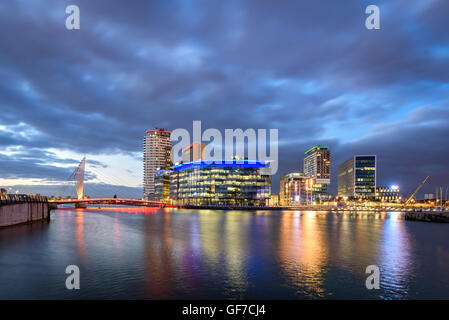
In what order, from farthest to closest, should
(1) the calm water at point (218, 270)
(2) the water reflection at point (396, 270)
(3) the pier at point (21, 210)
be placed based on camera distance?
(3) the pier at point (21, 210) < (2) the water reflection at point (396, 270) < (1) the calm water at point (218, 270)

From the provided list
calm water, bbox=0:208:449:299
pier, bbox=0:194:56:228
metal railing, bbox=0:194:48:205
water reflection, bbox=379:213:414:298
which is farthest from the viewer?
metal railing, bbox=0:194:48:205

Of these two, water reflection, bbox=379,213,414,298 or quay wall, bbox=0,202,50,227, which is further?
quay wall, bbox=0,202,50,227

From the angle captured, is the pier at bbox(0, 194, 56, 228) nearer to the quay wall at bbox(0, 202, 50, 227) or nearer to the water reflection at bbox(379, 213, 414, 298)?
the quay wall at bbox(0, 202, 50, 227)

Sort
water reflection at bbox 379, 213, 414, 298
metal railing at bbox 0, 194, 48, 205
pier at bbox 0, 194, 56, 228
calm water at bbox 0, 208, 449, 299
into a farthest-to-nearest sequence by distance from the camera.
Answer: metal railing at bbox 0, 194, 48, 205 → pier at bbox 0, 194, 56, 228 → water reflection at bbox 379, 213, 414, 298 → calm water at bbox 0, 208, 449, 299

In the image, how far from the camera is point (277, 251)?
135 feet

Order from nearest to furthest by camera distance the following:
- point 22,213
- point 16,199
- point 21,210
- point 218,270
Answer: point 218,270, point 16,199, point 21,210, point 22,213

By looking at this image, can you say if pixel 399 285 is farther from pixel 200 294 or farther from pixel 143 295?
pixel 143 295

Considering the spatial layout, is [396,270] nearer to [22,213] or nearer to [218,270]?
[218,270]

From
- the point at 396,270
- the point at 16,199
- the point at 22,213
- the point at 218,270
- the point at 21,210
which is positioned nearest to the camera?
the point at 218,270

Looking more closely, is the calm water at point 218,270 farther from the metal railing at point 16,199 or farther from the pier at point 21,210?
the metal railing at point 16,199

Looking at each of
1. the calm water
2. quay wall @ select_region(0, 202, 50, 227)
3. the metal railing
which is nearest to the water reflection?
the calm water

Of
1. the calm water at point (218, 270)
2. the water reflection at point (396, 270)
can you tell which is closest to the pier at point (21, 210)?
the calm water at point (218, 270)

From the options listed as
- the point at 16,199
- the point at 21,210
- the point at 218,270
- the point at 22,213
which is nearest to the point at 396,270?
the point at 218,270
